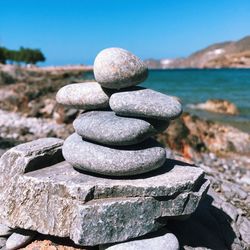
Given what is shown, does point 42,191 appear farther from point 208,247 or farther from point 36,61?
point 36,61

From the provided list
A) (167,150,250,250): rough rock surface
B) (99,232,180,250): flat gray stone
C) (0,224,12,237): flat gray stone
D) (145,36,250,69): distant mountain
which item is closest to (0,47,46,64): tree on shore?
(145,36,250,69): distant mountain

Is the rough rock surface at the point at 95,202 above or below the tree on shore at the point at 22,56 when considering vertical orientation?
above

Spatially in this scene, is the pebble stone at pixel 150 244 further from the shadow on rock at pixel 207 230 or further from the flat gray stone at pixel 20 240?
the flat gray stone at pixel 20 240

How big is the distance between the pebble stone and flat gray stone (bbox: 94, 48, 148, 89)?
1953mm

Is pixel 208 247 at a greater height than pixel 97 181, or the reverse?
pixel 97 181

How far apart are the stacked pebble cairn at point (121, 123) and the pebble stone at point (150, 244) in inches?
32.8

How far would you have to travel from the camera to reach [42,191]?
552cm

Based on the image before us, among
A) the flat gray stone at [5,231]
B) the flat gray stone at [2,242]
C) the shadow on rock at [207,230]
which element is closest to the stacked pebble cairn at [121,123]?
the shadow on rock at [207,230]

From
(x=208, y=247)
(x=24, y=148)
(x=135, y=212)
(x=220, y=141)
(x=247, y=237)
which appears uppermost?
(x=24, y=148)

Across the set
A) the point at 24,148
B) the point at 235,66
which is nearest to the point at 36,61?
the point at 235,66

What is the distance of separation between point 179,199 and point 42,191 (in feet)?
5.55

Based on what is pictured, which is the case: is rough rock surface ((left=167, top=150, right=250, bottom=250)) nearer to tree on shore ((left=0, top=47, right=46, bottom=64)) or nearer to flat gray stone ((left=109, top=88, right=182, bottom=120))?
flat gray stone ((left=109, top=88, right=182, bottom=120))

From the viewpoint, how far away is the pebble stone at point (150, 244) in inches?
208

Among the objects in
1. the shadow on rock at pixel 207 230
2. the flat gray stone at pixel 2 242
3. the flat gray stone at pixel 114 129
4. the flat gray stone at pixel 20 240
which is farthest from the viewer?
the flat gray stone at pixel 2 242
